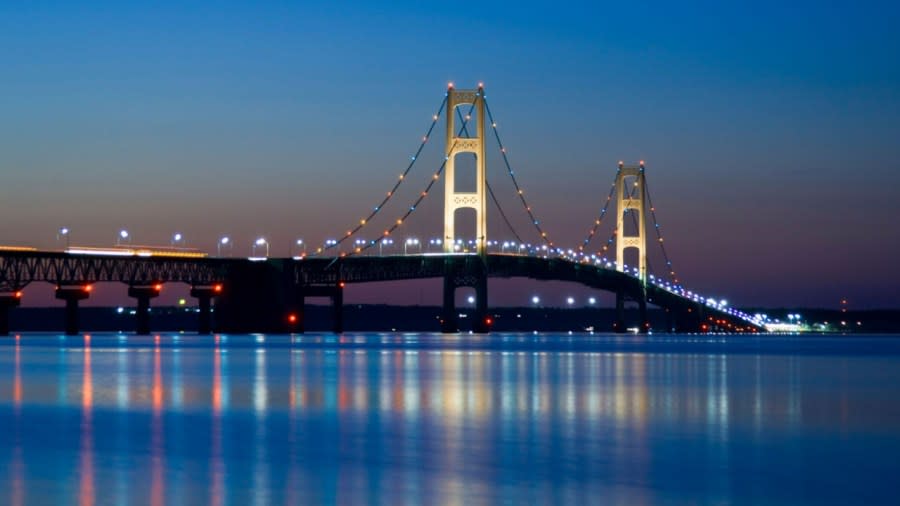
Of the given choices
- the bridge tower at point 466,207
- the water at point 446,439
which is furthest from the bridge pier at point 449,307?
the water at point 446,439

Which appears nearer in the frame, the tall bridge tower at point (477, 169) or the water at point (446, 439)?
the water at point (446, 439)

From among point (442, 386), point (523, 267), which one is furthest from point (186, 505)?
point (523, 267)

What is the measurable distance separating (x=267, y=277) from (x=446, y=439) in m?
97.5

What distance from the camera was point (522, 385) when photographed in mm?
38812

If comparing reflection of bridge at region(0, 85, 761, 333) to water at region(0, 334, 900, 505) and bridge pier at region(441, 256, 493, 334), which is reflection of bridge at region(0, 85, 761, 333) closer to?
bridge pier at region(441, 256, 493, 334)

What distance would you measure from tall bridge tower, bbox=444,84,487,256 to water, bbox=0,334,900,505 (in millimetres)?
69139

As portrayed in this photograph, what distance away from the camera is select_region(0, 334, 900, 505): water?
17.1m

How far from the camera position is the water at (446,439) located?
56.1 ft

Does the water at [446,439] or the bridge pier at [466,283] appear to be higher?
the bridge pier at [466,283]

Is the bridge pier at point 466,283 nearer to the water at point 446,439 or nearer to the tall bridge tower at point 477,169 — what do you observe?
the tall bridge tower at point 477,169

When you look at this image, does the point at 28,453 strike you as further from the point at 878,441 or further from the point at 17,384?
the point at 17,384

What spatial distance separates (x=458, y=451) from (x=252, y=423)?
5.90m

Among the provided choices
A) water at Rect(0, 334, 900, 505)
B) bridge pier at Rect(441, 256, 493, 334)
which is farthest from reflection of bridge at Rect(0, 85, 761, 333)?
water at Rect(0, 334, 900, 505)

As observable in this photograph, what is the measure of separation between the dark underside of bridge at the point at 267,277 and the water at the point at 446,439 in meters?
69.8
